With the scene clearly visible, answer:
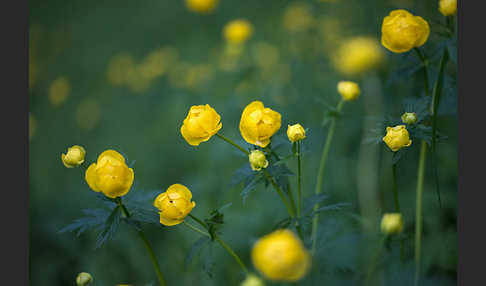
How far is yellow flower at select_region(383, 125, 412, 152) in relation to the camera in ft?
2.96

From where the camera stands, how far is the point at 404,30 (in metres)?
0.99

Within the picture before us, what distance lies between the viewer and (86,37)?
3.15m

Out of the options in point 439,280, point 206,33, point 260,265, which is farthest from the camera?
point 206,33

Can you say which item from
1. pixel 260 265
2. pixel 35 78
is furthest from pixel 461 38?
pixel 35 78

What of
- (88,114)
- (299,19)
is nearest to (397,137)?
(299,19)

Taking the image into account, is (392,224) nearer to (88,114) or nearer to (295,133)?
(295,133)

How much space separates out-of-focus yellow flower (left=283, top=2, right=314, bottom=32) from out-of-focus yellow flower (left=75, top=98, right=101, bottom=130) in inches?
52.4

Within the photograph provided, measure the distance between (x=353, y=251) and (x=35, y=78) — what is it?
201cm

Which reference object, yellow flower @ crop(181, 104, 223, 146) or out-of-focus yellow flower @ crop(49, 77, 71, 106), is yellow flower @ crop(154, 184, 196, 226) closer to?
yellow flower @ crop(181, 104, 223, 146)

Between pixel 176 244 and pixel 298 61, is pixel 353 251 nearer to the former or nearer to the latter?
pixel 176 244

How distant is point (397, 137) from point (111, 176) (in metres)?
0.62

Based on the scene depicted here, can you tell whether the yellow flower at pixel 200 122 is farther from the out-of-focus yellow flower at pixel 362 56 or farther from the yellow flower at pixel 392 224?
the out-of-focus yellow flower at pixel 362 56

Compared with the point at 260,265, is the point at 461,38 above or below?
above

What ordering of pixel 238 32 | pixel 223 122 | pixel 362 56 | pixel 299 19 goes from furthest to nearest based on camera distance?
pixel 299 19, pixel 223 122, pixel 238 32, pixel 362 56
